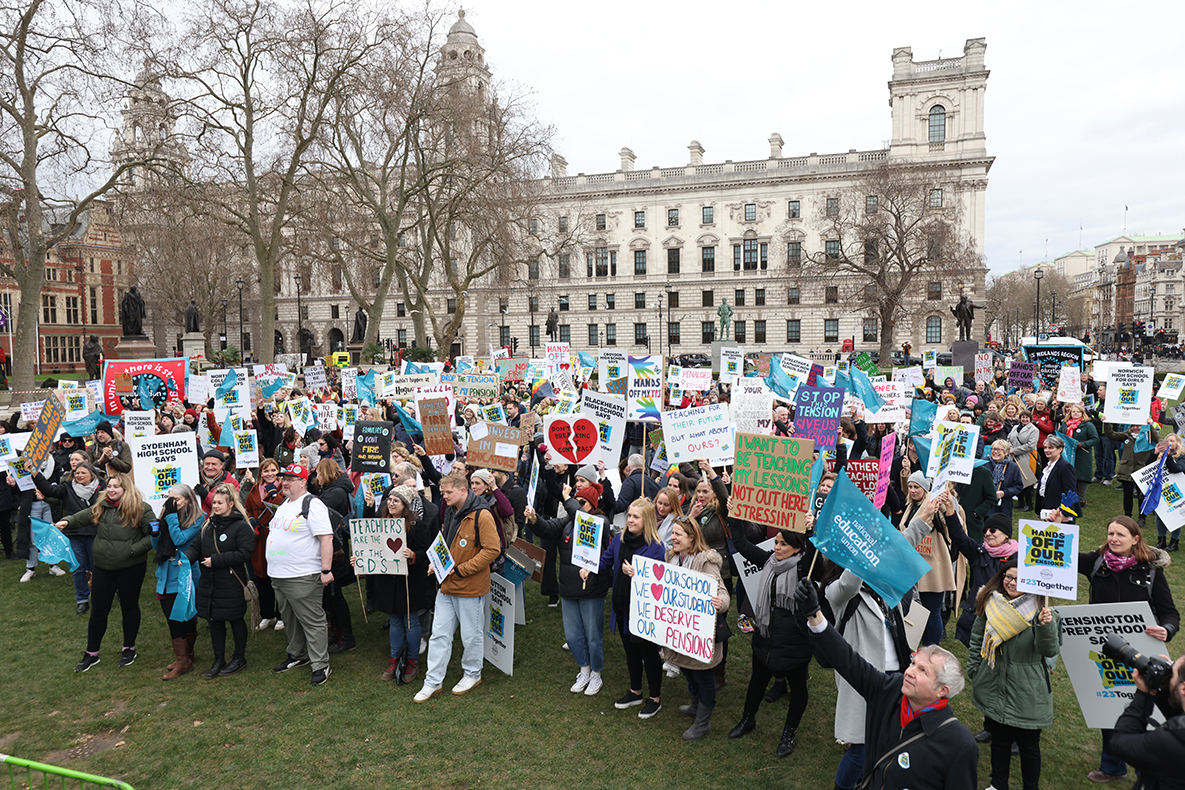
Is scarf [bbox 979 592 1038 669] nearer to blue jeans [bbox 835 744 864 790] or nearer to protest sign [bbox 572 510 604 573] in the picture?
blue jeans [bbox 835 744 864 790]

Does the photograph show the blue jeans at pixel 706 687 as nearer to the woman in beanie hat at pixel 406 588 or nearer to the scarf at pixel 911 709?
the scarf at pixel 911 709

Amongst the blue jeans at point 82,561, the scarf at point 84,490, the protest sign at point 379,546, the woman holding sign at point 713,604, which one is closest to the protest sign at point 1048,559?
the woman holding sign at point 713,604

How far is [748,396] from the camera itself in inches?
457

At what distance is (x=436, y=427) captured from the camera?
30.5ft

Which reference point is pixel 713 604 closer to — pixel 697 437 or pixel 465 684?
pixel 465 684

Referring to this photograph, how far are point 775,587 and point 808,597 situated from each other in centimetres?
87

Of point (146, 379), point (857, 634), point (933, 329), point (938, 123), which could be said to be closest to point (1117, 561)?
point (857, 634)

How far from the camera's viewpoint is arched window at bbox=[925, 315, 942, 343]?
63.7 m

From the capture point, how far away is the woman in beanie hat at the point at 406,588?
6391mm

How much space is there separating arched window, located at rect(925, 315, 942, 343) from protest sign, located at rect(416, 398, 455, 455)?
62633 millimetres

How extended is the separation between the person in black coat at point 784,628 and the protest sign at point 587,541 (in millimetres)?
1263

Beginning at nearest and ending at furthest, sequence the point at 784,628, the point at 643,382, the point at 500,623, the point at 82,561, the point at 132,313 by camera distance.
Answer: the point at 784,628 → the point at 500,623 → the point at 82,561 → the point at 643,382 → the point at 132,313

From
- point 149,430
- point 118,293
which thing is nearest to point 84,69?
point 149,430

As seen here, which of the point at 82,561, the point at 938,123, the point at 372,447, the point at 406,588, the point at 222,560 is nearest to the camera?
the point at 222,560
